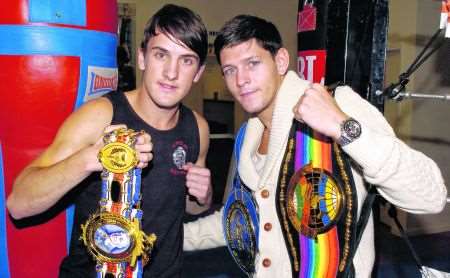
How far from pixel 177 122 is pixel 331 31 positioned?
797mm

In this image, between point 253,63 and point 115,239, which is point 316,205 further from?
point 115,239

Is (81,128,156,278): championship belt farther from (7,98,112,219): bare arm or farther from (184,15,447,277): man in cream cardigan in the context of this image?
(184,15,447,277): man in cream cardigan

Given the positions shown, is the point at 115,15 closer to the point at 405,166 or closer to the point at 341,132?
the point at 341,132

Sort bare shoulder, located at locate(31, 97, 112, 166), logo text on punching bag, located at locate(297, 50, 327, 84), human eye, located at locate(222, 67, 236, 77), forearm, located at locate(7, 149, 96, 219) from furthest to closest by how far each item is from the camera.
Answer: logo text on punching bag, located at locate(297, 50, 327, 84), human eye, located at locate(222, 67, 236, 77), bare shoulder, located at locate(31, 97, 112, 166), forearm, located at locate(7, 149, 96, 219)

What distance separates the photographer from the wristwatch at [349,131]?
118cm

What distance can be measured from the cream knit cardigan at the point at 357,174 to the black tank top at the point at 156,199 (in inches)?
8.9

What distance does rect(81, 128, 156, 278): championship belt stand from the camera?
1243mm

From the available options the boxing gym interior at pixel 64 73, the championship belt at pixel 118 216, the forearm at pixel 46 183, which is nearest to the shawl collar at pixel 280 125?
the boxing gym interior at pixel 64 73

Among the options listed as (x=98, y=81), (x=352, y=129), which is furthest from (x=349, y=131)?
(x=98, y=81)

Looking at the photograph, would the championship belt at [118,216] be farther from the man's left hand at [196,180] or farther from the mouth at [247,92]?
the mouth at [247,92]

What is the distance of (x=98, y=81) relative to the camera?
5.73ft

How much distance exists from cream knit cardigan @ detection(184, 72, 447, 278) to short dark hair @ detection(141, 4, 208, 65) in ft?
1.08

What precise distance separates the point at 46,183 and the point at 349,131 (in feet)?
2.90

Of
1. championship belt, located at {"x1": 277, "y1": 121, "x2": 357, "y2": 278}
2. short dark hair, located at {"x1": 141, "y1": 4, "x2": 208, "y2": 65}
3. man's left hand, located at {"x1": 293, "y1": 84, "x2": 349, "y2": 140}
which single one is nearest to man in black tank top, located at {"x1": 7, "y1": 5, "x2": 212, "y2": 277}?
short dark hair, located at {"x1": 141, "y1": 4, "x2": 208, "y2": 65}
